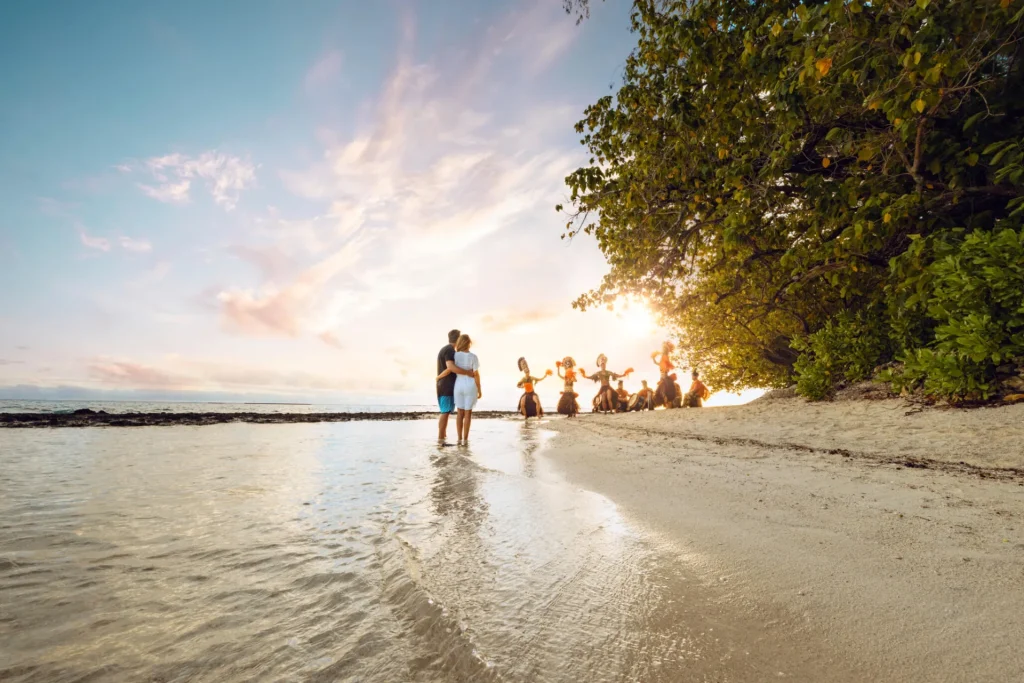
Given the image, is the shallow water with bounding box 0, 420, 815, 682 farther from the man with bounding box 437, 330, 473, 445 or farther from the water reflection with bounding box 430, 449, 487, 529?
the man with bounding box 437, 330, 473, 445

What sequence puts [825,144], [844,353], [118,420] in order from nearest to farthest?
1. [825,144]
2. [844,353]
3. [118,420]

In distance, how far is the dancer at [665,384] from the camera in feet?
64.8

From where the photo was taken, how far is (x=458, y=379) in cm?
1058

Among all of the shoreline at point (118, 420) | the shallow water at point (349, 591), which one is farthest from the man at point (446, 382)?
the shoreline at point (118, 420)

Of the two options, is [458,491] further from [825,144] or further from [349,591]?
[825,144]

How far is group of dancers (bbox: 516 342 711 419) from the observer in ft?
66.2

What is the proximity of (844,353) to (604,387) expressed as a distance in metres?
10.7

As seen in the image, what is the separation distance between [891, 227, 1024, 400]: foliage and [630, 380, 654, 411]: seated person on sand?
42.2 feet

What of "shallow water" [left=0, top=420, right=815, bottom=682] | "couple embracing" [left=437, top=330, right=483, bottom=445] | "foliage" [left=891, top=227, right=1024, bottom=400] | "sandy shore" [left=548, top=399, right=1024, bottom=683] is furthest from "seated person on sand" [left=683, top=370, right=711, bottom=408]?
"shallow water" [left=0, top=420, right=815, bottom=682]

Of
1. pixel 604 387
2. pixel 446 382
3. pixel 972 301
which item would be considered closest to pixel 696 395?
pixel 604 387

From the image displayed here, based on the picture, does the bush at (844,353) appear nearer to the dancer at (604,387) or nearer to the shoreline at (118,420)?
the dancer at (604,387)

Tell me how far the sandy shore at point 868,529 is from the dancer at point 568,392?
13.0m

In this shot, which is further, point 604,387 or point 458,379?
point 604,387

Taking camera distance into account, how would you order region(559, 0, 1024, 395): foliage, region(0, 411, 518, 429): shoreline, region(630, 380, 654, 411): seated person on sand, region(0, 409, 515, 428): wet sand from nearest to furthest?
region(559, 0, 1024, 395): foliage < region(0, 411, 518, 429): shoreline < region(0, 409, 515, 428): wet sand < region(630, 380, 654, 411): seated person on sand
